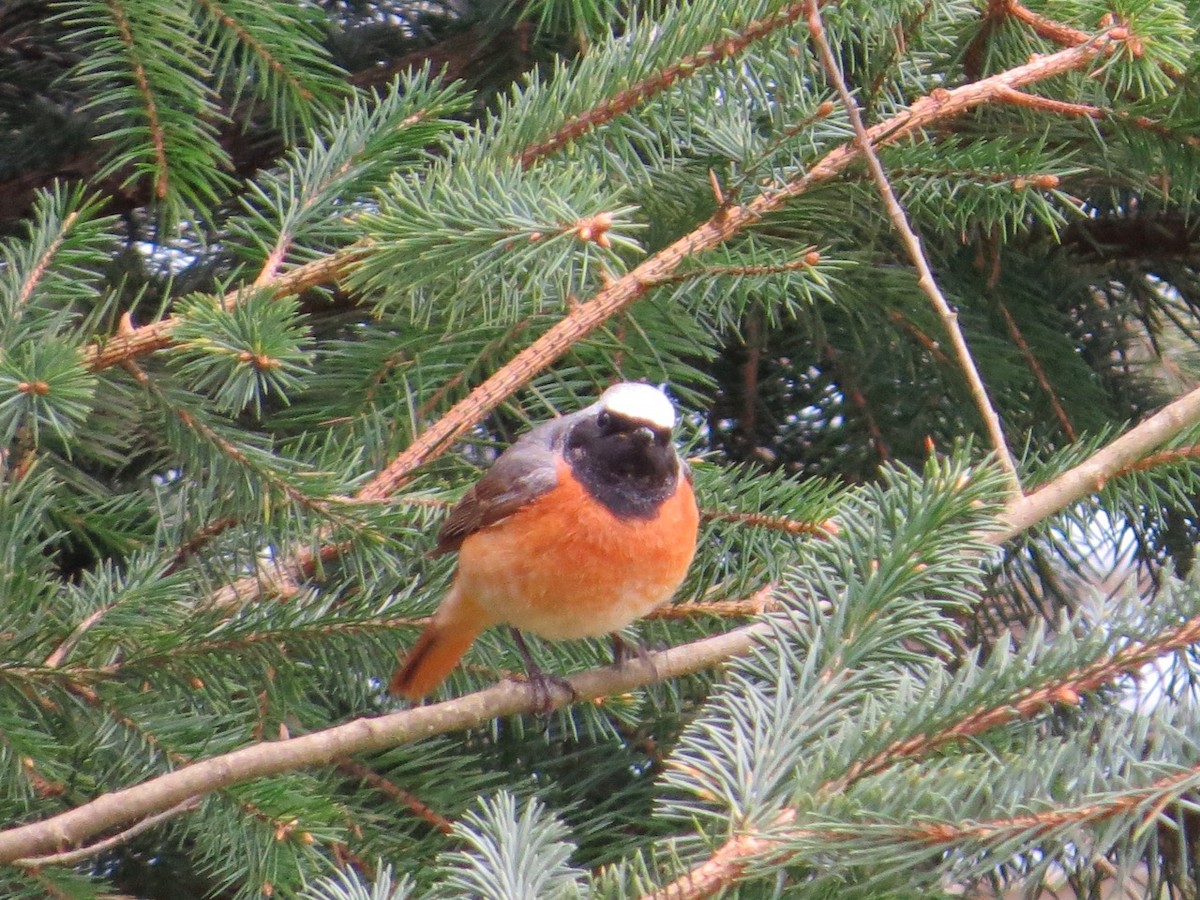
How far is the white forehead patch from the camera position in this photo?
2.14 metres

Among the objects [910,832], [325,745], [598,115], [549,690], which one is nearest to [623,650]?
[549,690]

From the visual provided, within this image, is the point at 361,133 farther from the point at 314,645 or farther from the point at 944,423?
the point at 944,423

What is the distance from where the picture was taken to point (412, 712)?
5.21ft

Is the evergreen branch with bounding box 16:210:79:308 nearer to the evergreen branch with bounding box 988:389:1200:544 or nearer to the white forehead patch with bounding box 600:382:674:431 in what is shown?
the white forehead patch with bounding box 600:382:674:431

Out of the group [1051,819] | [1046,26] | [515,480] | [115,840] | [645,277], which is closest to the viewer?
[1051,819]

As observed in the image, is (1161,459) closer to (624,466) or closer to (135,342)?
(624,466)

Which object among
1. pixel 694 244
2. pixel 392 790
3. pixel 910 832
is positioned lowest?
pixel 392 790

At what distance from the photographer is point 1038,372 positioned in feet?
7.95

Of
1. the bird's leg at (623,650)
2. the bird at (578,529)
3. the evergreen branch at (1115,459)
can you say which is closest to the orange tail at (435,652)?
the bird at (578,529)

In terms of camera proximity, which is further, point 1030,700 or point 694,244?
point 694,244

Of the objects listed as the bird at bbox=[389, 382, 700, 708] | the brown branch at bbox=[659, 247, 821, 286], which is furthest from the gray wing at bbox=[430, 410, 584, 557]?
the brown branch at bbox=[659, 247, 821, 286]

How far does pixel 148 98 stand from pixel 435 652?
0.91 metres

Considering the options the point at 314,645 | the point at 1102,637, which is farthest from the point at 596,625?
the point at 1102,637

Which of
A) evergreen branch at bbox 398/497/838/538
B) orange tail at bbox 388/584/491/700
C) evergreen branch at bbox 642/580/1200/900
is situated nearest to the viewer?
evergreen branch at bbox 642/580/1200/900
